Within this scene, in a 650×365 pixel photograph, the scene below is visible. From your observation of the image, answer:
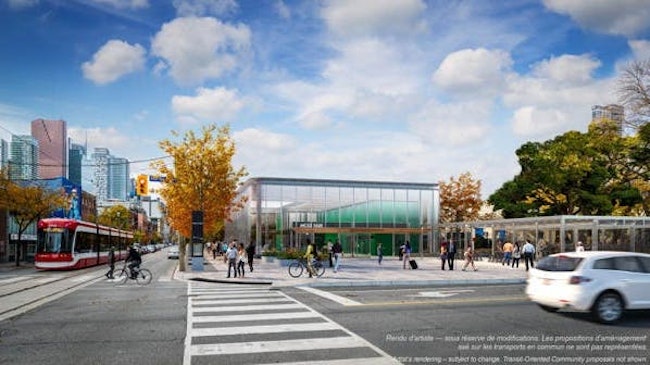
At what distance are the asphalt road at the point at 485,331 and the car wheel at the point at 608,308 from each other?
0.26m

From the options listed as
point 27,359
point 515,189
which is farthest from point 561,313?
point 515,189

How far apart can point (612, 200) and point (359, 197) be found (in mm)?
23005

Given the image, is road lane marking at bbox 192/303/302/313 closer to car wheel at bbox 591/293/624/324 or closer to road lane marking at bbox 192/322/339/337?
road lane marking at bbox 192/322/339/337

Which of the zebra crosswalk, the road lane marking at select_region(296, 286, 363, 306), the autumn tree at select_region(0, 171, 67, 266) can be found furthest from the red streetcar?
the zebra crosswalk

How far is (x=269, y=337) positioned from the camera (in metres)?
10.0

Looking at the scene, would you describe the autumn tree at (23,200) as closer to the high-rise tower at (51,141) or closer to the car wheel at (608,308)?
the high-rise tower at (51,141)

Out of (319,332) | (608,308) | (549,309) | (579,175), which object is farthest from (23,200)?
(579,175)

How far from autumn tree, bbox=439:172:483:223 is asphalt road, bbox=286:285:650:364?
48737 mm

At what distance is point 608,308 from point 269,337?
704 centimetres

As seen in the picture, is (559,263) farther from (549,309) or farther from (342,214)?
(342,214)

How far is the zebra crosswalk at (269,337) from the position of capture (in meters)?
8.38

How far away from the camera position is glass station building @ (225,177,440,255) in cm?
5209

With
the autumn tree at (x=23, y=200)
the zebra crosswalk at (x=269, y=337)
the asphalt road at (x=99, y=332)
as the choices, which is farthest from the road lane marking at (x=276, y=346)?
the autumn tree at (x=23, y=200)

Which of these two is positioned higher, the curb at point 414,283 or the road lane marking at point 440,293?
the road lane marking at point 440,293
